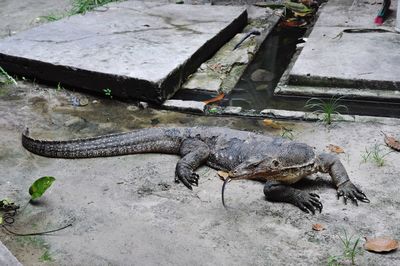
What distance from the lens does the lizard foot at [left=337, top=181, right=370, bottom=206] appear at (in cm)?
365

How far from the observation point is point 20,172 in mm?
4309

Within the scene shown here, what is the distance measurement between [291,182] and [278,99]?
196 cm

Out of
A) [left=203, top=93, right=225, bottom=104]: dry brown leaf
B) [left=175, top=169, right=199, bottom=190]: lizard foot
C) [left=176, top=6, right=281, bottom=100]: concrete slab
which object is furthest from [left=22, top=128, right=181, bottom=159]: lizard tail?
[left=176, top=6, right=281, bottom=100]: concrete slab

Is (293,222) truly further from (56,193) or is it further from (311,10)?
(311,10)

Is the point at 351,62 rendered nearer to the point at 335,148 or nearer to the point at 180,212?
the point at 335,148

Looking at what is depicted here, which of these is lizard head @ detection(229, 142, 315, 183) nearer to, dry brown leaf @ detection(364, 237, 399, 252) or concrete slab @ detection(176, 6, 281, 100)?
dry brown leaf @ detection(364, 237, 399, 252)

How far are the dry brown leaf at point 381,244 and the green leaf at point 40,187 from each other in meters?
2.24

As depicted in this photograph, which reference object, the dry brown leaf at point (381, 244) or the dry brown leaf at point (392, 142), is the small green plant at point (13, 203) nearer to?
the dry brown leaf at point (381, 244)

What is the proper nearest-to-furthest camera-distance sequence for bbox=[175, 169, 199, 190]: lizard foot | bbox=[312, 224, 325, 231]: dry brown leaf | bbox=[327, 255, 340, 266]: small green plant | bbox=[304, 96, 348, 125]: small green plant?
bbox=[327, 255, 340, 266]: small green plant < bbox=[312, 224, 325, 231]: dry brown leaf < bbox=[175, 169, 199, 190]: lizard foot < bbox=[304, 96, 348, 125]: small green plant

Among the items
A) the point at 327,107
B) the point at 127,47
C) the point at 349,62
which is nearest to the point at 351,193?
the point at 327,107

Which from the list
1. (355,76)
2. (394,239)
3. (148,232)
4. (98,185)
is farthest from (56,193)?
(355,76)

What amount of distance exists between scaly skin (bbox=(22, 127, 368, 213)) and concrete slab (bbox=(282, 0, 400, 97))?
167cm

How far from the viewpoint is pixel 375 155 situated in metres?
4.20

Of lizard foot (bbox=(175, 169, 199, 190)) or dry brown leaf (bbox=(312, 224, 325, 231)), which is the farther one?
lizard foot (bbox=(175, 169, 199, 190))
